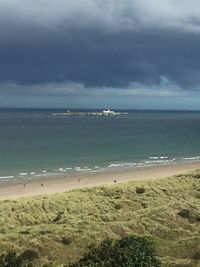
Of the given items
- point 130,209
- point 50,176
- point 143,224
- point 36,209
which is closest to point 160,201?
point 130,209

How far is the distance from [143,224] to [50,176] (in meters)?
42.6

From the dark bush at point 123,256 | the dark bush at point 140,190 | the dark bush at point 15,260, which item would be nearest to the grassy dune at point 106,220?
the dark bush at point 140,190

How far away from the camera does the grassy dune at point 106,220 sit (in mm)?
24141

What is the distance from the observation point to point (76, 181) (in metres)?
65.4

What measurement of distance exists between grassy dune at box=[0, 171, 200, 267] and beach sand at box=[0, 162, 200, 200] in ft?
65.8

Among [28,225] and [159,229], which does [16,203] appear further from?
[159,229]

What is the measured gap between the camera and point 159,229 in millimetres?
27500

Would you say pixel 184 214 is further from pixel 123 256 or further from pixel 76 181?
pixel 76 181

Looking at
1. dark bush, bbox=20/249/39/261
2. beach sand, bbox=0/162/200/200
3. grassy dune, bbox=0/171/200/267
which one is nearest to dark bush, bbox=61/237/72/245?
grassy dune, bbox=0/171/200/267

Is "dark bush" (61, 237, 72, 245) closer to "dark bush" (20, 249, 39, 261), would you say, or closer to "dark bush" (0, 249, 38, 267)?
"dark bush" (20, 249, 39, 261)

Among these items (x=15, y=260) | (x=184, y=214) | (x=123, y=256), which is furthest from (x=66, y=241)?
(x=184, y=214)

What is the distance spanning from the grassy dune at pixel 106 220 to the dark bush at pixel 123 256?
1.80m

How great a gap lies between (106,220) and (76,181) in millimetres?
35624

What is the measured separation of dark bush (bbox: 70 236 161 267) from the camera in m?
17.8
